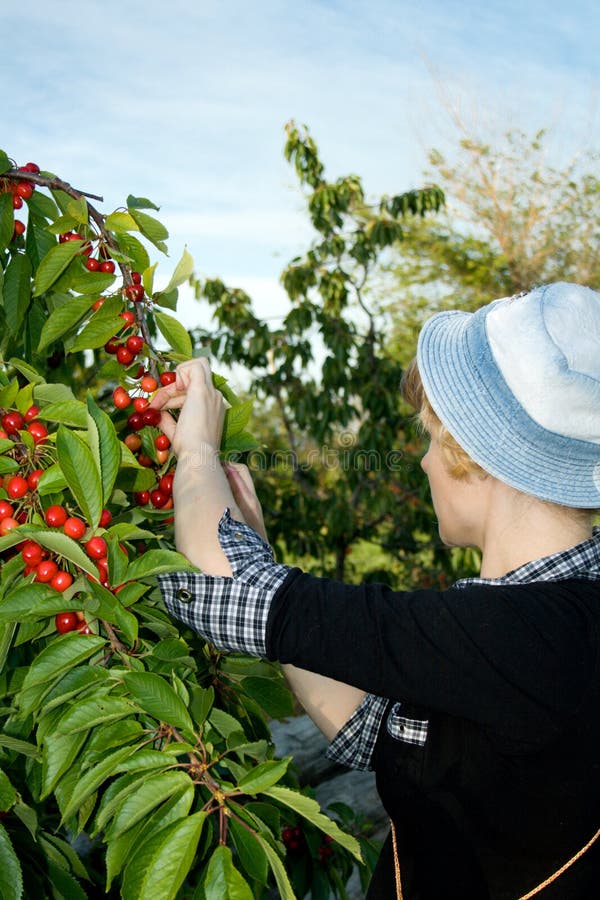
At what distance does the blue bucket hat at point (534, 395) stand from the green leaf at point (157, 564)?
40cm

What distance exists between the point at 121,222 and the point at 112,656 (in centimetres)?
75

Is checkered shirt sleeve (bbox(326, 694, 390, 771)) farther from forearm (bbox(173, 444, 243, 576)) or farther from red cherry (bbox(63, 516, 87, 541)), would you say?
red cherry (bbox(63, 516, 87, 541))

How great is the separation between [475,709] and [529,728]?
8 cm

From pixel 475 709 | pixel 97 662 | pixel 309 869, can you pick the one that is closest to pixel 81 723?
pixel 97 662

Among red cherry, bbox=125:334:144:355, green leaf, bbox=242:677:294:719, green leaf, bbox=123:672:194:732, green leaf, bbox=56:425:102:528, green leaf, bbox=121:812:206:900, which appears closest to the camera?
Result: green leaf, bbox=121:812:206:900

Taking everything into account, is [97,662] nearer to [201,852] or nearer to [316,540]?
[201,852]

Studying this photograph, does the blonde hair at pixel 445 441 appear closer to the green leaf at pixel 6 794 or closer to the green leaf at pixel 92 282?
the green leaf at pixel 92 282

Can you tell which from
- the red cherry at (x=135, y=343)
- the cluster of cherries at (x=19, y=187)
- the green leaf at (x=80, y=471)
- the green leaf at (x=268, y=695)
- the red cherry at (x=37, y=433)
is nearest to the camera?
the green leaf at (x=80, y=471)

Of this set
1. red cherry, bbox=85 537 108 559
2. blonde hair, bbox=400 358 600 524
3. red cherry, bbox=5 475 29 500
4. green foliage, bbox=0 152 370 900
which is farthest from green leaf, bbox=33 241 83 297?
blonde hair, bbox=400 358 600 524

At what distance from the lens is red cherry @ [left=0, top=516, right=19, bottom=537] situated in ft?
3.51

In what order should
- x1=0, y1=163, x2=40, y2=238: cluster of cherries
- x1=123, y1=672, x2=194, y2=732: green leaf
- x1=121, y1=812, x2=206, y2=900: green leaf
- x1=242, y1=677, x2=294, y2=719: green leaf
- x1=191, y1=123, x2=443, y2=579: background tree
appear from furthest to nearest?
x1=191, y1=123, x2=443, y2=579: background tree → x1=0, y1=163, x2=40, y2=238: cluster of cherries → x1=242, y1=677, x2=294, y2=719: green leaf → x1=123, y1=672, x2=194, y2=732: green leaf → x1=121, y1=812, x2=206, y2=900: green leaf

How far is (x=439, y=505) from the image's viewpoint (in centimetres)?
121

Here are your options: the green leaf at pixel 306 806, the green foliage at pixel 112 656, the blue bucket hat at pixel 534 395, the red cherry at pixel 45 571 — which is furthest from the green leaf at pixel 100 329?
the green leaf at pixel 306 806

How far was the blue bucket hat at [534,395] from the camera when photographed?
42.0 inches
